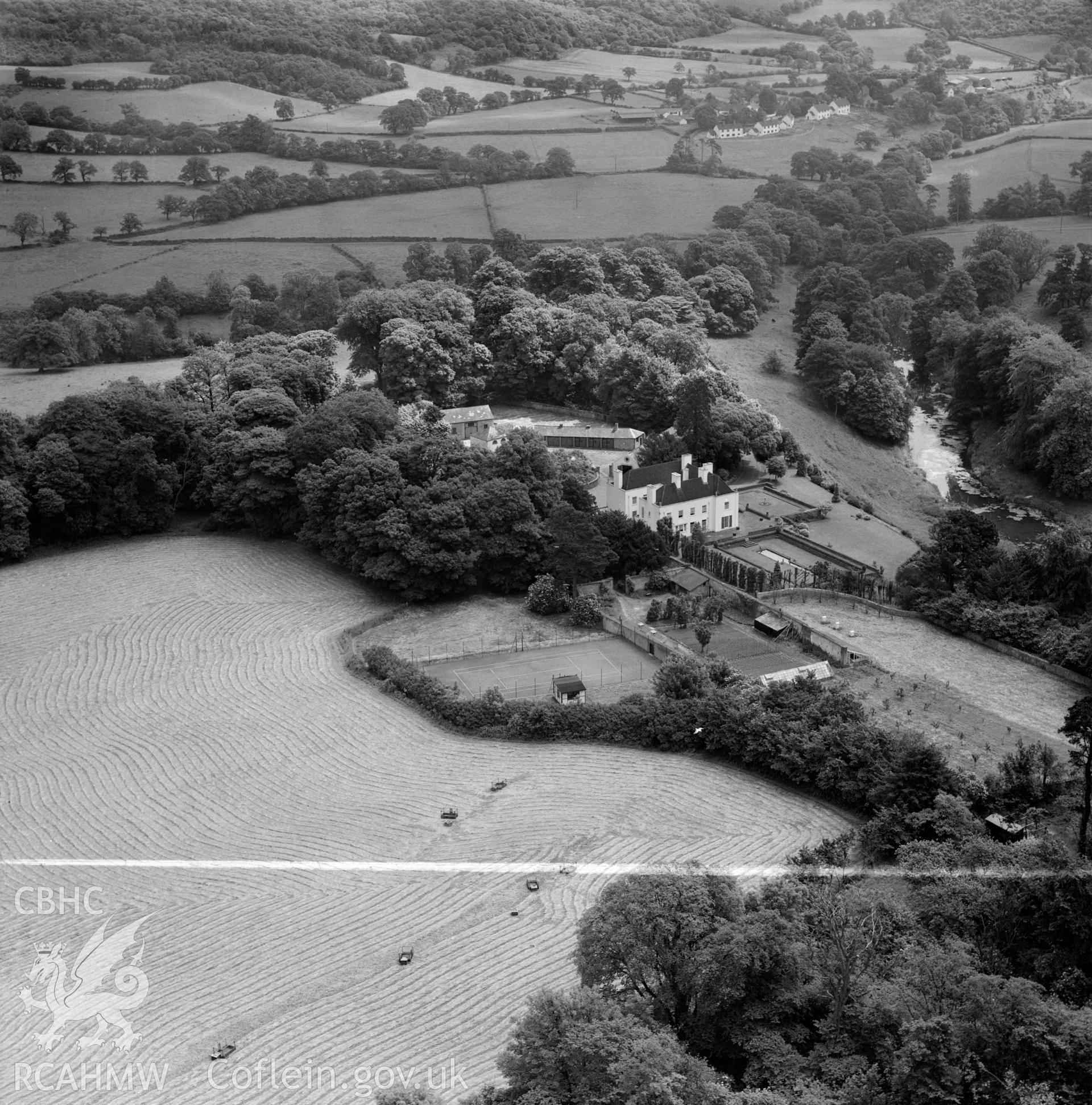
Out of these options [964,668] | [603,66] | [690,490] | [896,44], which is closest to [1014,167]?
[896,44]

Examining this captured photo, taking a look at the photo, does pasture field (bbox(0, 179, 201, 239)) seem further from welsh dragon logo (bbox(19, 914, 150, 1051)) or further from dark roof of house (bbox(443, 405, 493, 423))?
welsh dragon logo (bbox(19, 914, 150, 1051))

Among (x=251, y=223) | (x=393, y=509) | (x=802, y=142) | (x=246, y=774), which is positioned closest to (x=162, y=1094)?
(x=246, y=774)

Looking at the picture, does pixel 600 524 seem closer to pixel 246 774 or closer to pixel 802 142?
pixel 246 774

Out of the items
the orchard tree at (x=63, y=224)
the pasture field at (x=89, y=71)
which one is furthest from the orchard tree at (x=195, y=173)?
the orchard tree at (x=63, y=224)

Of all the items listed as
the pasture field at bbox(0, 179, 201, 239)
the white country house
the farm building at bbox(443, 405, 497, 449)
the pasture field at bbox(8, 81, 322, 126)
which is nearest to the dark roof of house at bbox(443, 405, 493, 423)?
the farm building at bbox(443, 405, 497, 449)

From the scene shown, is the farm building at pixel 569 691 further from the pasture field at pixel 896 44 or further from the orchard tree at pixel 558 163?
the pasture field at pixel 896 44

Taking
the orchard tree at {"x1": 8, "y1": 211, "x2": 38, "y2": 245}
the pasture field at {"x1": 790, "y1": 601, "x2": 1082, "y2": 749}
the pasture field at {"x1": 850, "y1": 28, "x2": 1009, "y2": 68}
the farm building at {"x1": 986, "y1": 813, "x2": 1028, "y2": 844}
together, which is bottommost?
the pasture field at {"x1": 790, "y1": 601, "x2": 1082, "y2": 749}
